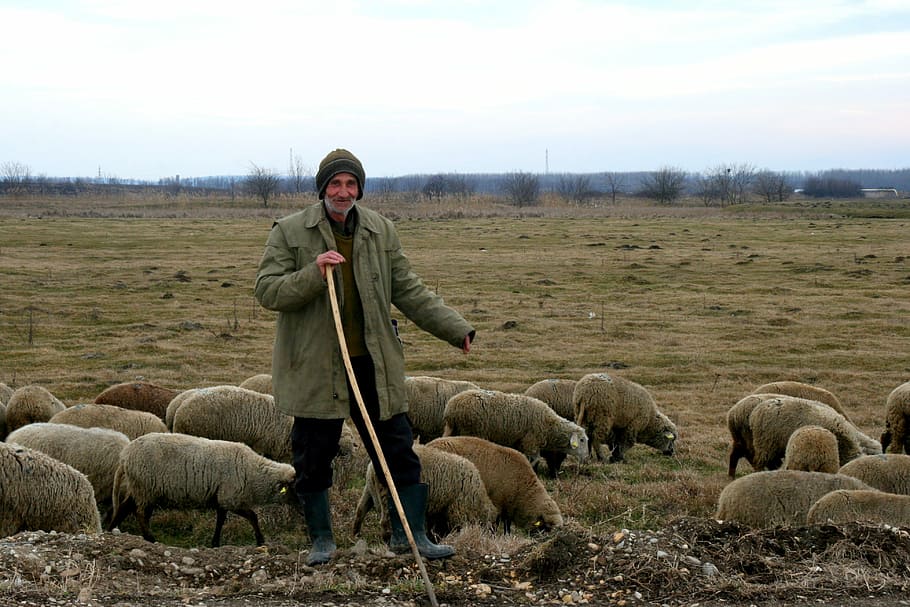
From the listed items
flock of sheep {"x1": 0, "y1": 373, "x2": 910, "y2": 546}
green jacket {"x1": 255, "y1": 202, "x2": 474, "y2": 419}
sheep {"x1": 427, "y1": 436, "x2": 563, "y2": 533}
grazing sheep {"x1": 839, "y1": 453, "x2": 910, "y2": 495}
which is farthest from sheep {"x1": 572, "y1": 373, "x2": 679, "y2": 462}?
green jacket {"x1": 255, "y1": 202, "x2": 474, "y2": 419}

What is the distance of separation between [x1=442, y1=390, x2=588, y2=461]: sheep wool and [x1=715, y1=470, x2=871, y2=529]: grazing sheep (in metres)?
2.85

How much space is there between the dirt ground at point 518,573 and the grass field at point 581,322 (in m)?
2.29

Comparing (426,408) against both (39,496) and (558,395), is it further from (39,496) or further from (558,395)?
(39,496)

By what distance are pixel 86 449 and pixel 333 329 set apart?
4.36 metres

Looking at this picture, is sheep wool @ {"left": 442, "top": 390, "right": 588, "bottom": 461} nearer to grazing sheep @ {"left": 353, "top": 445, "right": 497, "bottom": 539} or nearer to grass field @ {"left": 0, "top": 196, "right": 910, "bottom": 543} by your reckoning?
grass field @ {"left": 0, "top": 196, "right": 910, "bottom": 543}

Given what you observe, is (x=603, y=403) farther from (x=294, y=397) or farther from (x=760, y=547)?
(x=294, y=397)

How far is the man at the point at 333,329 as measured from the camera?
17.8ft

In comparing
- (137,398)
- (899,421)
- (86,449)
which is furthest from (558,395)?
(86,449)

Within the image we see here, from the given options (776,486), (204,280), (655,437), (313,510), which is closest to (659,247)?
(204,280)

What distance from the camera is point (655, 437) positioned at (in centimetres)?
1195

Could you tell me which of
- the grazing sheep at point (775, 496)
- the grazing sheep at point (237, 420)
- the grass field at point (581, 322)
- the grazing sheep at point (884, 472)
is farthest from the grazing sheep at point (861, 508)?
the grazing sheep at point (237, 420)

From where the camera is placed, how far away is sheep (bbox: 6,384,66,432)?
1066 centimetres

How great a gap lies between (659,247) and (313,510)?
32.9 m

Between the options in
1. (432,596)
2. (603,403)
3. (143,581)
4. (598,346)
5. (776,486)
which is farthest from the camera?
(598,346)
